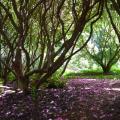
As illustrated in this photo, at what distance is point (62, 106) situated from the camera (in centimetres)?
952

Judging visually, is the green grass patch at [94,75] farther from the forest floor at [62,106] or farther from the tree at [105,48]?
the forest floor at [62,106]

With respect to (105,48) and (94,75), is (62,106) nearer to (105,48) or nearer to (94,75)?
(94,75)

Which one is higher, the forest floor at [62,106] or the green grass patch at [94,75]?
the green grass patch at [94,75]

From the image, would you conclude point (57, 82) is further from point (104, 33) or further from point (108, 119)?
point (104, 33)

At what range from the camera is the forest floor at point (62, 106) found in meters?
8.72

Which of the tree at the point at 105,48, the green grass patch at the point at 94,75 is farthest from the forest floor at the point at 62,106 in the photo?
the tree at the point at 105,48

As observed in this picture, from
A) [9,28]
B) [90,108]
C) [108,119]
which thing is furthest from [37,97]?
[9,28]

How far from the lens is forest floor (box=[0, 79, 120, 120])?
28.6ft

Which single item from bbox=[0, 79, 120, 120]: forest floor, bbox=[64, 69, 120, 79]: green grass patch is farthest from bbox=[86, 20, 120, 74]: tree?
bbox=[0, 79, 120, 120]: forest floor

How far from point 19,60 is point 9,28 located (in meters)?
10.1

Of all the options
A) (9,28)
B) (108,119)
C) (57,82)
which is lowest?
(108,119)

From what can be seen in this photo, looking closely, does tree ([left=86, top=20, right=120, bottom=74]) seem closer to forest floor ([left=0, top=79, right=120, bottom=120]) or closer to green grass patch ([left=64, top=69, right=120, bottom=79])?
green grass patch ([left=64, top=69, right=120, bottom=79])

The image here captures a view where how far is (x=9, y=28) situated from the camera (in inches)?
821

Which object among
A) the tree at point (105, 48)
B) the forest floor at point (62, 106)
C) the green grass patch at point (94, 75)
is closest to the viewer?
the forest floor at point (62, 106)
